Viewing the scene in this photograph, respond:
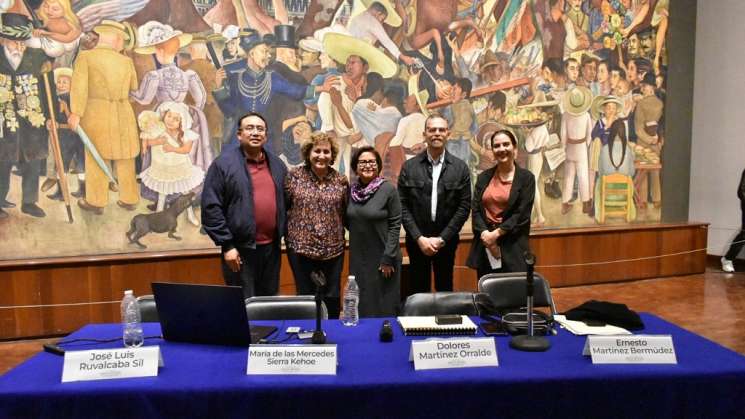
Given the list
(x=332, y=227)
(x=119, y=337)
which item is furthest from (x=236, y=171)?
(x=119, y=337)

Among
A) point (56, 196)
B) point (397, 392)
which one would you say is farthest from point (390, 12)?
point (397, 392)

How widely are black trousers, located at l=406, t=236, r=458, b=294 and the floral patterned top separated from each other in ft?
2.34

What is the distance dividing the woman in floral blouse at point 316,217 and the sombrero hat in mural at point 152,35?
2974 mm

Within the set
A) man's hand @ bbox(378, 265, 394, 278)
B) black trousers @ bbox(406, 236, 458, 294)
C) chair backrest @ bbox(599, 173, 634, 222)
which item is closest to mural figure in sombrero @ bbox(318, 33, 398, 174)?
black trousers @ bbox(406, 236, 458, 294)

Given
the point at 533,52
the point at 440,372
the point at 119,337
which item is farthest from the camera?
the point at 533,52

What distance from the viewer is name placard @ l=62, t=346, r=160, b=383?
5.74 ft

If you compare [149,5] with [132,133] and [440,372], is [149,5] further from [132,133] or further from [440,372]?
[440,372]

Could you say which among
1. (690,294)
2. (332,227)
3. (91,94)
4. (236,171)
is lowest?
(690,294)

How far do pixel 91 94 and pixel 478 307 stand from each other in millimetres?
4559

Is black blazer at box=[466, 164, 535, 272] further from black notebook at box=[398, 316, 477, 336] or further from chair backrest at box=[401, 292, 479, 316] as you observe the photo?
black notebook at box=[398, 316, 477, 336]

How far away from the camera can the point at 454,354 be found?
6.11 ft

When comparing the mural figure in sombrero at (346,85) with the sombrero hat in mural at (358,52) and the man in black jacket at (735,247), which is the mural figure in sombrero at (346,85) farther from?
the man in black jacket at (735,247)

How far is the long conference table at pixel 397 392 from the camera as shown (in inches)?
65.4

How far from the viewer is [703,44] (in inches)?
317
